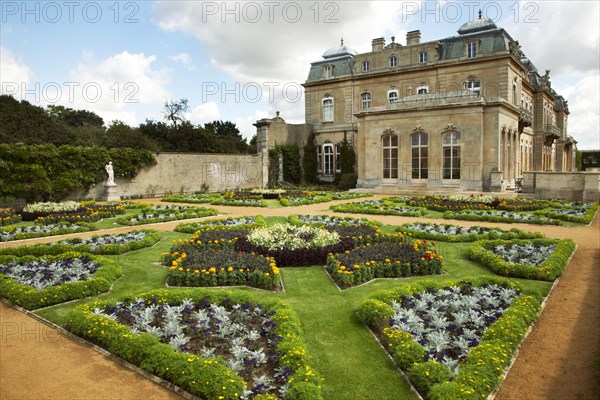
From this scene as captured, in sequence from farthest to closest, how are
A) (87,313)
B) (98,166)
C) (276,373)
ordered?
(98,166), (87,313), (276,373)

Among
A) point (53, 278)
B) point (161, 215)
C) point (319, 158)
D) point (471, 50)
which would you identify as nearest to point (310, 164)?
point (319, 158)

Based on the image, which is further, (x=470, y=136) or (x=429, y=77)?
(x=429, y=77)

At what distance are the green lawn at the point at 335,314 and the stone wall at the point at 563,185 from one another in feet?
43.4

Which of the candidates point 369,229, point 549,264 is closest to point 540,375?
point 549,264

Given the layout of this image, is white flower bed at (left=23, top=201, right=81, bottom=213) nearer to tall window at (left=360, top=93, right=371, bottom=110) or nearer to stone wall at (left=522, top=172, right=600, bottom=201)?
stone wall at (left=522, top=172, right=600, bottom=201)

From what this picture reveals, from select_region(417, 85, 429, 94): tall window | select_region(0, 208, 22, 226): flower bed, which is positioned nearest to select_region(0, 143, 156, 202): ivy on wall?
select_region(0, 208, 22, 226): flower bed

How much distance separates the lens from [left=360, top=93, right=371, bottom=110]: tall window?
35688mm

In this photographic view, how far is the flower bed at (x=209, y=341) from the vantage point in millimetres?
4203

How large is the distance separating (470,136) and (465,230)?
15.1 meters

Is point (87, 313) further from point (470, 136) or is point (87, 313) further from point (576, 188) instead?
point (470, 136)

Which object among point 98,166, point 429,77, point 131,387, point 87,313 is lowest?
point 131,387

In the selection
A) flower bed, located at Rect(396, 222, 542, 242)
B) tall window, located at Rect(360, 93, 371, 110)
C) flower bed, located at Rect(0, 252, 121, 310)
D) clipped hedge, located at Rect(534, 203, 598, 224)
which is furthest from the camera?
tall window, located at Rect(360, 93, 371, 110)

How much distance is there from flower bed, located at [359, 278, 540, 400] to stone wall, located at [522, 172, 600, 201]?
52.5 feet

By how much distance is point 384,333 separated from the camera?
521 centimetres
